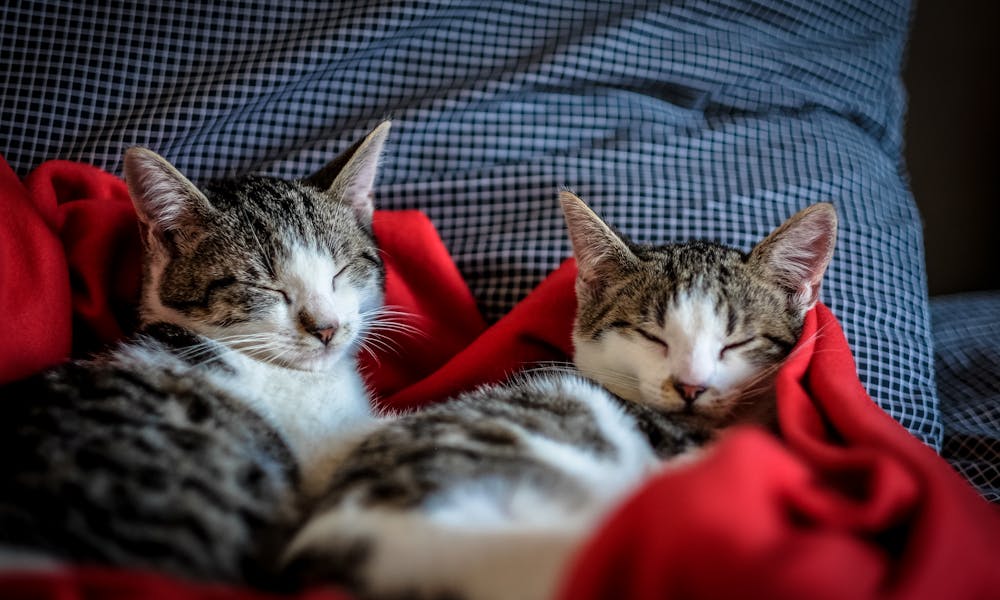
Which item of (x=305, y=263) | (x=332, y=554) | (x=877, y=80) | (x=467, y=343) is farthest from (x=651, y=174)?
(x=332, y=554)

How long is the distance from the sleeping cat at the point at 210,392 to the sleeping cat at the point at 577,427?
12 centimetres

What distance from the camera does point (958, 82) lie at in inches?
88.1

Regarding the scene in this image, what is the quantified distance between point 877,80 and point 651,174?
0.70 metres

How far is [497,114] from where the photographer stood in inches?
66.4

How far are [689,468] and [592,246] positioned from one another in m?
0.69

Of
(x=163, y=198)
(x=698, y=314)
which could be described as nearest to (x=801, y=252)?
(x=698, y=314)

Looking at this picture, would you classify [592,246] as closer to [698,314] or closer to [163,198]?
[698,314]

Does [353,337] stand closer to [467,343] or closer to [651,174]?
[467,343]

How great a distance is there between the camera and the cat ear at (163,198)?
125cm

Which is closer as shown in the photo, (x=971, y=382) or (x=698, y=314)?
(x=698, y=314)

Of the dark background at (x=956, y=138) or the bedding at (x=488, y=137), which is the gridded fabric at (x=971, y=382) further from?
the dark background at (x=956, y=138)

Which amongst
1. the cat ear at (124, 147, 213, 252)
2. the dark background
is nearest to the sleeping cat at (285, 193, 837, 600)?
the cat ear at (124, 147, 213, 252)

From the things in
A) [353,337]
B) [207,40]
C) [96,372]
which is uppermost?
[207,40]

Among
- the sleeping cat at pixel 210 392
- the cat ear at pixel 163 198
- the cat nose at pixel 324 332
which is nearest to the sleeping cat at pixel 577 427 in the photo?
the sleeping cat at pixel 210 392
